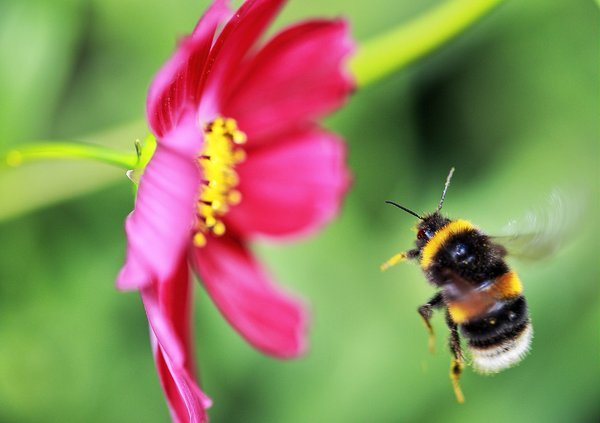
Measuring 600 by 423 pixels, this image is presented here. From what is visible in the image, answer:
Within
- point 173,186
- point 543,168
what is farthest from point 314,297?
point 173,186

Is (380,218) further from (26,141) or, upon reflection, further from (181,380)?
(181,380)

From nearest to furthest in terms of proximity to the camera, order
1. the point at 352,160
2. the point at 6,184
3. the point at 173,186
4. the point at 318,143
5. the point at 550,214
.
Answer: the point at 173,186 → the point at 550,214 → the point at 318,143 → the point at 6,184 → the point at 352,160

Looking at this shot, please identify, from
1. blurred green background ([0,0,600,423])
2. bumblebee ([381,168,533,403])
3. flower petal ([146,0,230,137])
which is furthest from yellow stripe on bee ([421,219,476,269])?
blurred green background ([0,0,600,423])

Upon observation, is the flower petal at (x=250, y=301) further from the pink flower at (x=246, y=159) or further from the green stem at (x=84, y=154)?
the green stem at (x=84, y=154)

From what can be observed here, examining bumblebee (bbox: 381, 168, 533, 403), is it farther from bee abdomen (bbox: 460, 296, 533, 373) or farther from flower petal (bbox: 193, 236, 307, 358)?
flower petal (bbox: 193, 236, 307, 358)

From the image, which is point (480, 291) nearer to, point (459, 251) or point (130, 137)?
point (459, 251)

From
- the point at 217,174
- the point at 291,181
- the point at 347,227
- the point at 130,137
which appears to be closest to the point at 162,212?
the point at 217,174

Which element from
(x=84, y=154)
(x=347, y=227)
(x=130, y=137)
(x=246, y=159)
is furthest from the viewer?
(x=347, y=227)
